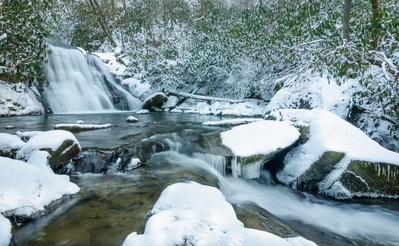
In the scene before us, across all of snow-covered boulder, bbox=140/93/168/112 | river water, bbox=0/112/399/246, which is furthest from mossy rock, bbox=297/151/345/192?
snow-covered boulder, bbox=140/93/168/112

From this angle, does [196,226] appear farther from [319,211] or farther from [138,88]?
[138,88]

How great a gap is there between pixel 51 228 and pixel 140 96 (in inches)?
563

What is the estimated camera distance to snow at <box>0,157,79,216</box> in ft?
7.79

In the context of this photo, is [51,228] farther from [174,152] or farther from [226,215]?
[174,152]

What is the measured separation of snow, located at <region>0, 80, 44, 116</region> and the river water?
8548mm

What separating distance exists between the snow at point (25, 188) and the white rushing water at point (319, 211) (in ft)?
8.62

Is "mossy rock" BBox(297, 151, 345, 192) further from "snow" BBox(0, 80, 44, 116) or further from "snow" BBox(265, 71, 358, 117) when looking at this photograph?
"snow" BBox(0, 80, 44, 116)

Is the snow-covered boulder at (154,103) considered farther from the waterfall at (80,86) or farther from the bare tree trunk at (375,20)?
the bare tree trunk at (375,20)

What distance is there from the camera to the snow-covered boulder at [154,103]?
44.6ft

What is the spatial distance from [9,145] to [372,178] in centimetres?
667

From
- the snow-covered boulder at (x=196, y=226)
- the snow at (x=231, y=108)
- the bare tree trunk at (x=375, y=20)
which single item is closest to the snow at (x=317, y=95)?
the bare tree trunk at (x=375, y=20)

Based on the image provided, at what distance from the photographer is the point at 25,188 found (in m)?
2.51

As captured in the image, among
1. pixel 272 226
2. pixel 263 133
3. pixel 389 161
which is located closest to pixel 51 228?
pixel 272 226

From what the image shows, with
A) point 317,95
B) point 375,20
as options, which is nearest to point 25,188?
point 375,20
